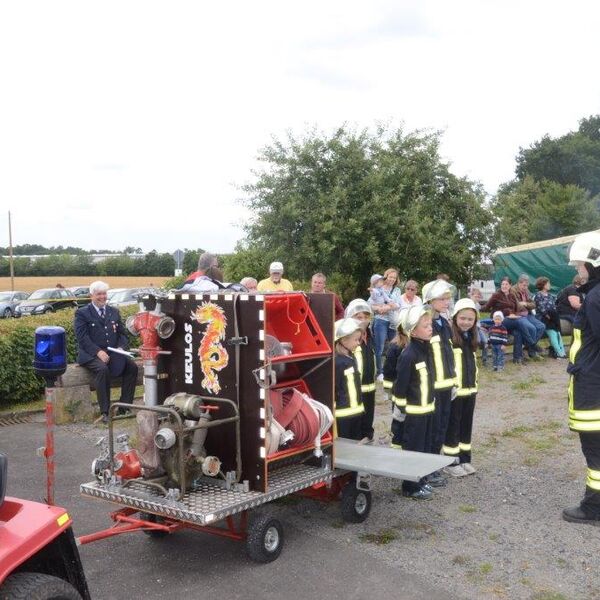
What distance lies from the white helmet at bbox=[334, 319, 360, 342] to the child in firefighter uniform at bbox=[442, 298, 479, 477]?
1.18 meters

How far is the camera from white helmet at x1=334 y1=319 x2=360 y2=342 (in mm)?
6250

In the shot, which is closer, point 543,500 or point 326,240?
point 543,500

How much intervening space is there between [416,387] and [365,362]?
0.88 metres

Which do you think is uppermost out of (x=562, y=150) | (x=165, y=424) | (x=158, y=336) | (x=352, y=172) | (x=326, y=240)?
(x=562, y=150)

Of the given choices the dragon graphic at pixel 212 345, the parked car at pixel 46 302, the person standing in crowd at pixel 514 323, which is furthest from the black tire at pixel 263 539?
the parked car at pixel 46 302

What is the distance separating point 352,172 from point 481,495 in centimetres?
1028

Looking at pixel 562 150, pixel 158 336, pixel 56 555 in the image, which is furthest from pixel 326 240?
pixel 562 150

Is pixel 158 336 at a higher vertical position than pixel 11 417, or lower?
higher

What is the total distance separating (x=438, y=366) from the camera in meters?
6.58

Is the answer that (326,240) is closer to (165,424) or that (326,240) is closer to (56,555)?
(165,424)

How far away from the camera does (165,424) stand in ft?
15.9

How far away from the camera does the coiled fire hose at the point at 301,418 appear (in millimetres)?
5351

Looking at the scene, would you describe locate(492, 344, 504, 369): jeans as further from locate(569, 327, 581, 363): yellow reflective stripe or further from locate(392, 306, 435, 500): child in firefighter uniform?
locate(569, 327, 581, 363): yellow reflective stripe

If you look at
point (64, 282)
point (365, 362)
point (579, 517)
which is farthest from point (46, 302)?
point (64, 282)
